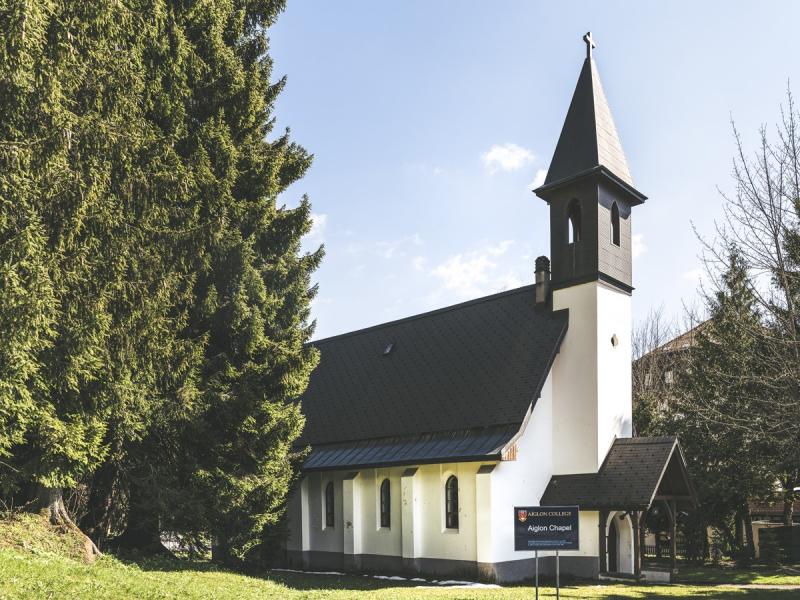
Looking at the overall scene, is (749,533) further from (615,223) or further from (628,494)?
(615,223)

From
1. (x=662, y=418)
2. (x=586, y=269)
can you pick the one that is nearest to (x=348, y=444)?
(x=586, y=269)

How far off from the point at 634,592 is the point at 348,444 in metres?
10.7

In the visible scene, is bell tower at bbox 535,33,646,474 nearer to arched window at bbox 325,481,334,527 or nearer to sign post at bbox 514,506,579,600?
sign post at bbox 514,506,579,600

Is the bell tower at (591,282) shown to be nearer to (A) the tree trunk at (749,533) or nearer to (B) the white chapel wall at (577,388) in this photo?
(B) the white chapel wall at (577,388)

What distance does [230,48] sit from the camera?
1912 cm

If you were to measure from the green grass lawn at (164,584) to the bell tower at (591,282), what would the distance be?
15.0 ft

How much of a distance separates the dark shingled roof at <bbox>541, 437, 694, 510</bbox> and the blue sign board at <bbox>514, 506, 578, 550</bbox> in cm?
559

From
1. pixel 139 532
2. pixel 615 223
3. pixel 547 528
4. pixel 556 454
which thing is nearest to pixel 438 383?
pixel 556 454

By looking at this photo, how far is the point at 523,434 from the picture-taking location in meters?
20.6

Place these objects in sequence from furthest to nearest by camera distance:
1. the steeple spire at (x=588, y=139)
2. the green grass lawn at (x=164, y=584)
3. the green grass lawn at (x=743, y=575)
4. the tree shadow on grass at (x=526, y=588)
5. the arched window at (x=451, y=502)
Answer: the steeple spire at (x=588, y=139) < the green grass lawn at (x=743, y=575) < the arched window at (x=451, y=502) < the tree shadow on grass at (x=526, y=588) < the green grass lawn at (x=164, y=584)

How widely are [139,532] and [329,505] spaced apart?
803 centimetres

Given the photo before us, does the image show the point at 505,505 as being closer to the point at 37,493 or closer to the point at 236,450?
the point at 236,450

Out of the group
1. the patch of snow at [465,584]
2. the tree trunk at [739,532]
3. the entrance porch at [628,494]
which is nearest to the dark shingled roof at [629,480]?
the entrance porch at [628,494]

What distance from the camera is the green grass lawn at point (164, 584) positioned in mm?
11836
